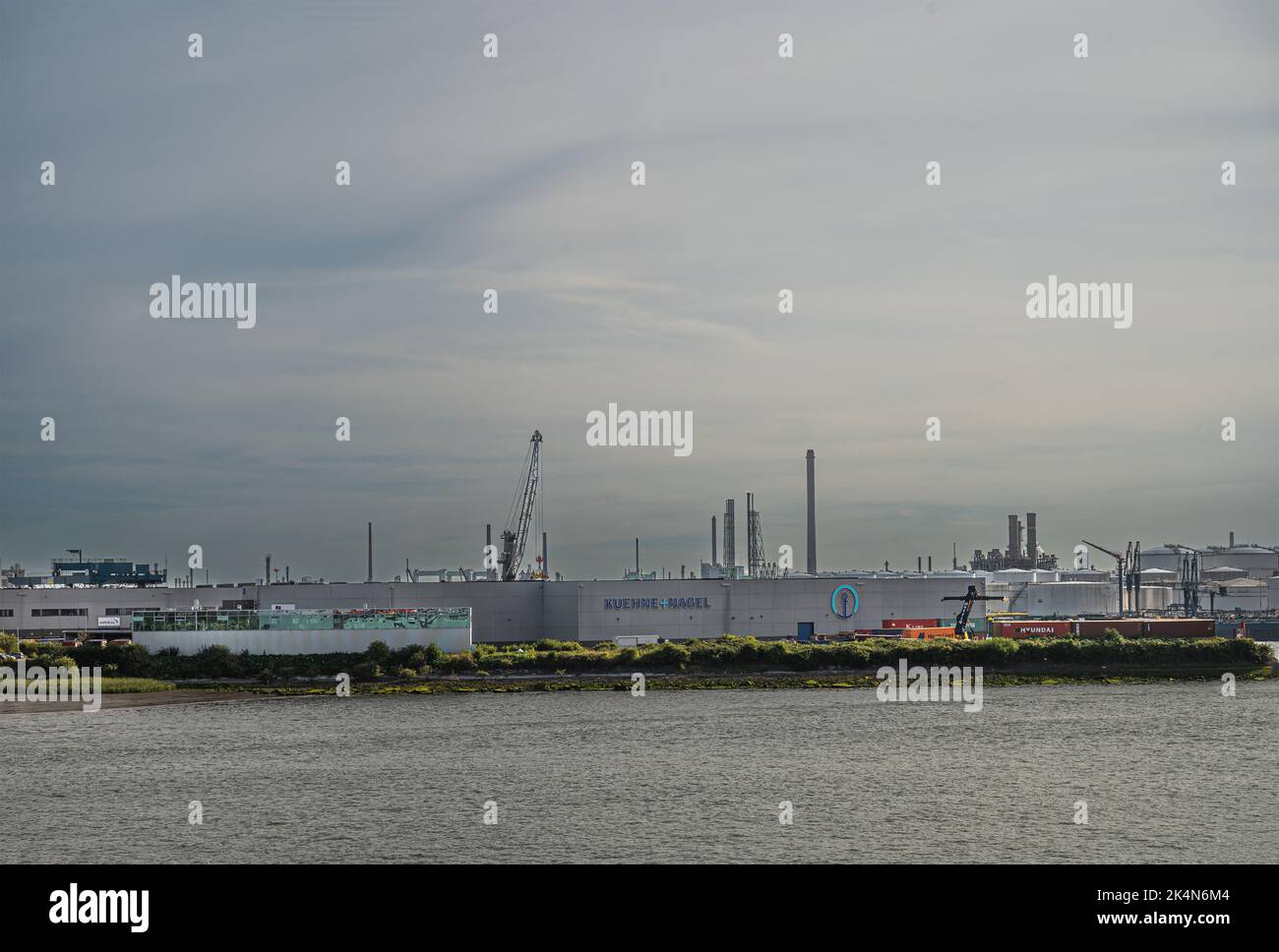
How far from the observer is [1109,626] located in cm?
8875

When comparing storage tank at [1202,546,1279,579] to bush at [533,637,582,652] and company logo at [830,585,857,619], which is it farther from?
bush at [533,637,582,652]

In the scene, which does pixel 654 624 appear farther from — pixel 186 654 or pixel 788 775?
pixel 788 775

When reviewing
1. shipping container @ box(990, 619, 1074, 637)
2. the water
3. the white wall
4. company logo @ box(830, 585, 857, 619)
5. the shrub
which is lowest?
the water

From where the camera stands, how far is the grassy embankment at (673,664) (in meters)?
69.7

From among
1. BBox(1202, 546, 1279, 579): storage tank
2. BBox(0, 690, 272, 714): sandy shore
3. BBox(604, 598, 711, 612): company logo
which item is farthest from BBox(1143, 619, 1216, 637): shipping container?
BBox(1202, 546, 1279, 579): storage tank

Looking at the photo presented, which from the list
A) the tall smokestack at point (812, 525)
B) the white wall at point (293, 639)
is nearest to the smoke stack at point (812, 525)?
the tall smokestack at point (812, 525)

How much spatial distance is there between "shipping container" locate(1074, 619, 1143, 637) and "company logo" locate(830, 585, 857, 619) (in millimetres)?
15807

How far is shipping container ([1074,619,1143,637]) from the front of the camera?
87.3 metres

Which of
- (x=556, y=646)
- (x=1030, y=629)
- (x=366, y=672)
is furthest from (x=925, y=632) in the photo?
(x=366, y=672)

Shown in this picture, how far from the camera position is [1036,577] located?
171250 mm

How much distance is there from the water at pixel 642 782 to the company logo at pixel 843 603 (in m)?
22.1

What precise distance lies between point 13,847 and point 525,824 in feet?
39.5

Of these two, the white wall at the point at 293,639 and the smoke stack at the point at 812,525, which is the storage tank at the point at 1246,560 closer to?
the smoke stack at the point at 812,525

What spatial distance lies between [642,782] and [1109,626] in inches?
2330
